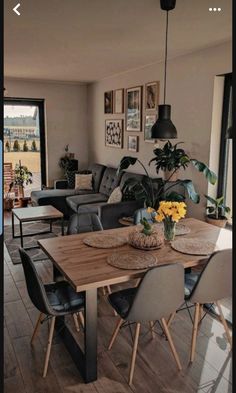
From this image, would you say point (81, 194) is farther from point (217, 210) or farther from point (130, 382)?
point (130, 382)

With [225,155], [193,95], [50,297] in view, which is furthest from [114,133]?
[50,297]

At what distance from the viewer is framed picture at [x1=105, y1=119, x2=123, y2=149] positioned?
593cm

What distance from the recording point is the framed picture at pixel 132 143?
5480 millimetres

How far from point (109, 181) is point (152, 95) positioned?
5.53 feet

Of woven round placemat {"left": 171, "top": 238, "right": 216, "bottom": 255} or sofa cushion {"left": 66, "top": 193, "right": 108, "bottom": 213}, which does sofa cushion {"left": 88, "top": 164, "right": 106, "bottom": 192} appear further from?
woven round placemat {"left": 171, "top": 238, "right": 216, "bottom": 255}

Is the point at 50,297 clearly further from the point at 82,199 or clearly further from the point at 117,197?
the point at 82,199

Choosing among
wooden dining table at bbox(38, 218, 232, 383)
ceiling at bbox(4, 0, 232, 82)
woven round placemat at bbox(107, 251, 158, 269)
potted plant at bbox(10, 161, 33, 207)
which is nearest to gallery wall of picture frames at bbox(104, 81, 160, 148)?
ceiling at bbox(4, 0, 232, 82)

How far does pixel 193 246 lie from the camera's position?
2.58 metres

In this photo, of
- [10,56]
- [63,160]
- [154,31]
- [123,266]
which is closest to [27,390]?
[123,266]

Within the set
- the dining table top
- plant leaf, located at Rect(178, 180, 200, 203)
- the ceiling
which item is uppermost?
the ceiling

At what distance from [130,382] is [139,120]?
12.8 ft

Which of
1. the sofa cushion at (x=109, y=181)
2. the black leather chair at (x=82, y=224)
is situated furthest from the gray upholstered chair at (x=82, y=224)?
the sofa cushion at (x=109, y=181)

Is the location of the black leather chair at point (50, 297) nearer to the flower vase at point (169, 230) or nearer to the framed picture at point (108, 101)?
the flower vase at point (169, 230)

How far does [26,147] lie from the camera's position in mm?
7188
